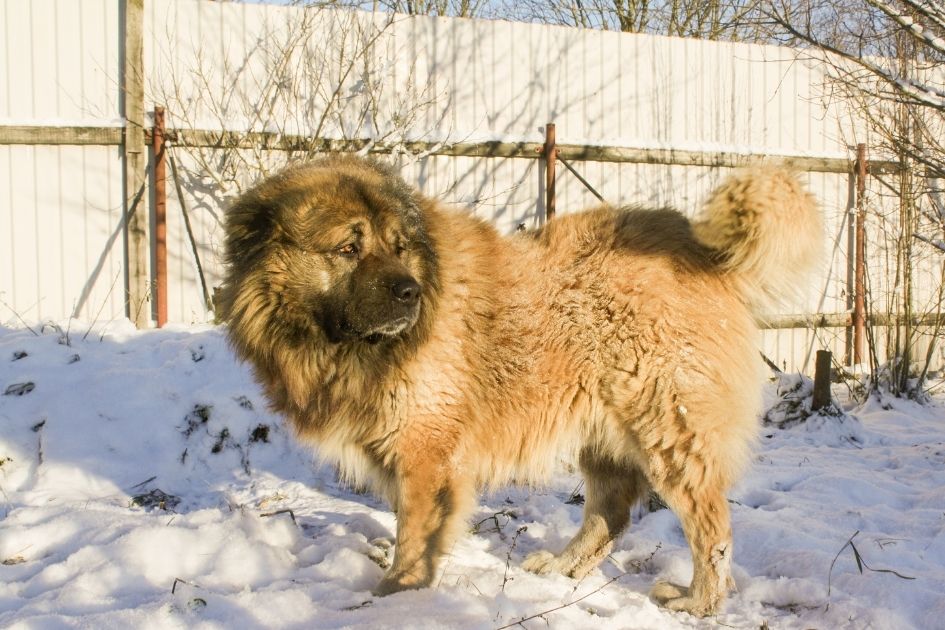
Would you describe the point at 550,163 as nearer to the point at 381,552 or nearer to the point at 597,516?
the point at 597,516

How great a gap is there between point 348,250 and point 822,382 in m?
4.93

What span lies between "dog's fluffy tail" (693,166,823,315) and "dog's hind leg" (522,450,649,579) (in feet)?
3.87

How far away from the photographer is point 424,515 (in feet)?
10.1

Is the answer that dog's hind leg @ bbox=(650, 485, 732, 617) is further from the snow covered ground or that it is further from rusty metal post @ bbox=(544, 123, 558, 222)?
rusty metal post @ bbox=(544, 123, 558, 222)

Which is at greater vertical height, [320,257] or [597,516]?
[320,257]

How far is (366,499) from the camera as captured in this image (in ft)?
14.8

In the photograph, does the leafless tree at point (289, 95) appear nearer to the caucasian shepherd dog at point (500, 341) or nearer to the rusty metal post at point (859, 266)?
the caucasian shepherd dog at point (500, 341)

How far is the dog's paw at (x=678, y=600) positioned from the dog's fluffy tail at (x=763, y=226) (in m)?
1.42

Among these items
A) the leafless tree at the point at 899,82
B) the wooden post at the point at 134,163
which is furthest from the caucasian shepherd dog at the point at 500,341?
the wooden post at the point at 134,163

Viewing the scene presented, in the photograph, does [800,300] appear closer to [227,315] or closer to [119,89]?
[227,315]

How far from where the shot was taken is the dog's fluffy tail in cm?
307

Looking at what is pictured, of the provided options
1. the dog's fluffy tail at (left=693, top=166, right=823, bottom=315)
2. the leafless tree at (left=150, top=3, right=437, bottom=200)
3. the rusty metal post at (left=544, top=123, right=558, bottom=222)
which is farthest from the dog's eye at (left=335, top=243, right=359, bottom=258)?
the rusty metal post at (left=544, top=123, right=558, bottom=222)

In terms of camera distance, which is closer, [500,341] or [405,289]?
[405,289]

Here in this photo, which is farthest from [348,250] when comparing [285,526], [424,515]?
[285,526]
